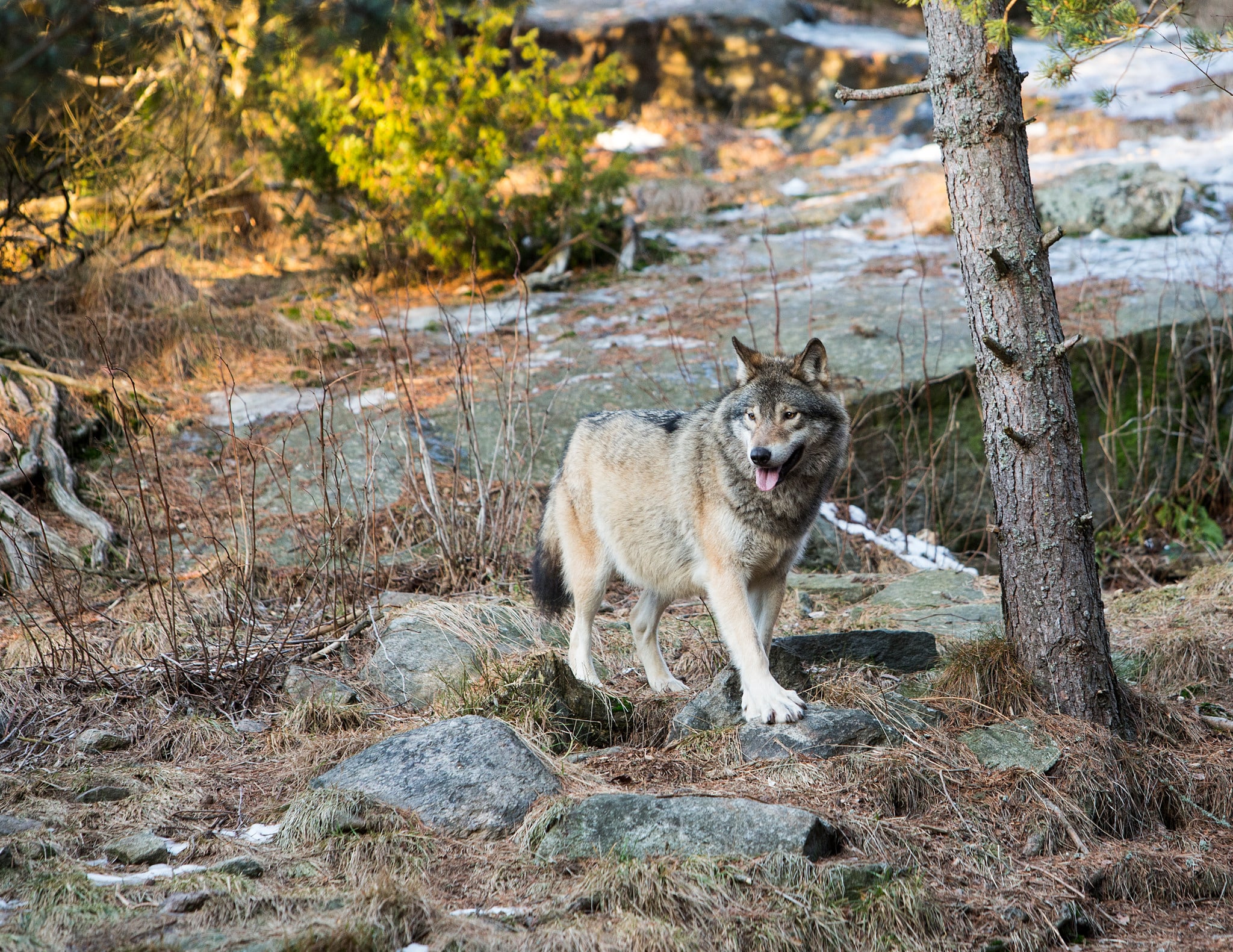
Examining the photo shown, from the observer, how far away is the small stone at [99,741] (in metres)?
4.45

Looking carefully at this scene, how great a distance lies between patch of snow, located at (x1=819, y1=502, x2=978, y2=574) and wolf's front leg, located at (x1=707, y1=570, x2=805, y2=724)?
11.6 ft

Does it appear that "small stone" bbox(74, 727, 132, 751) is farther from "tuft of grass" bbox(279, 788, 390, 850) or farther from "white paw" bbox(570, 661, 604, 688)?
"white paw" bbox(570, 661, 604, 688)

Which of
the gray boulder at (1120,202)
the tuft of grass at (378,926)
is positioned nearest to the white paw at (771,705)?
the tuft of grass at (378,926)

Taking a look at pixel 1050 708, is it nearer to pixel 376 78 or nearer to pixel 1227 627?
pixel 1227 627

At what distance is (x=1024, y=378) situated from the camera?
4.09 m

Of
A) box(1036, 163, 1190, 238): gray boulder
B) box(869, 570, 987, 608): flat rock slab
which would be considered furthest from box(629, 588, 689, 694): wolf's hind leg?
box(1036, 163, 1190, 238): gray boulder

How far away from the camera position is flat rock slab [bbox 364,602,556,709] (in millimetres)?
4984

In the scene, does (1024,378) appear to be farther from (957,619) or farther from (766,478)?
(957,619)

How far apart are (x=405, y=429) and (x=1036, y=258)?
3.88 meters

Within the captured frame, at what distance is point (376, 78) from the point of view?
38.9 feet

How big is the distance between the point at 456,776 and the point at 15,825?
155cm

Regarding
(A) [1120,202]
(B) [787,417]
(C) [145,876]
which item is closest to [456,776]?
(C) [145,876]

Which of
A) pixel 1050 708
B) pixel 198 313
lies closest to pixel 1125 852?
pixel 1050 708

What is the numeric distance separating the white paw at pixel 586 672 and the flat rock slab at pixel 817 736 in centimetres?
123
